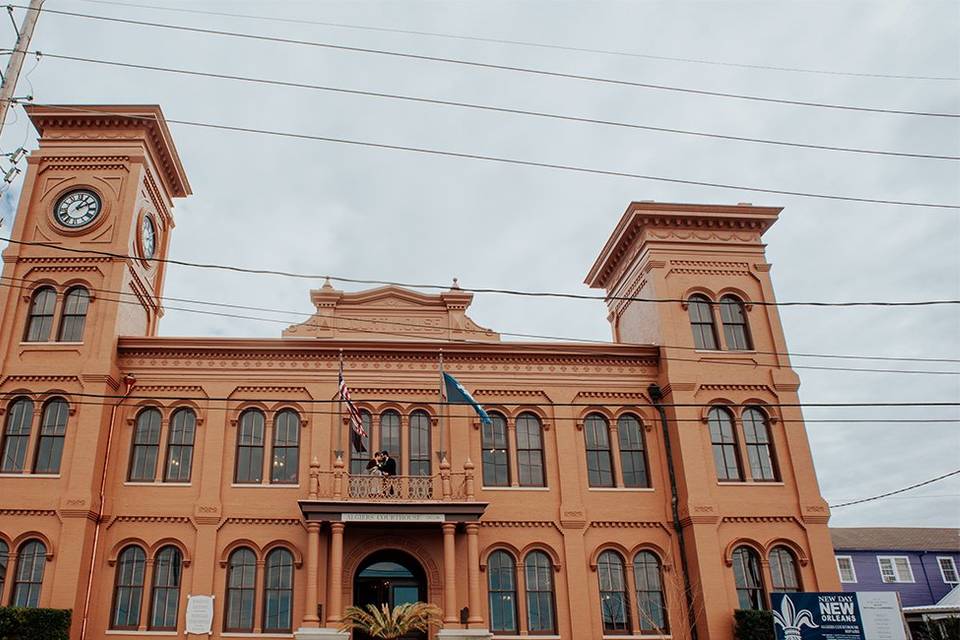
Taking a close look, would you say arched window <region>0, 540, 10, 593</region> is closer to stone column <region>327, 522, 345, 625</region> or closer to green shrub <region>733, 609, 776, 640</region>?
stone column <region>327, 522, 345, 625</region>

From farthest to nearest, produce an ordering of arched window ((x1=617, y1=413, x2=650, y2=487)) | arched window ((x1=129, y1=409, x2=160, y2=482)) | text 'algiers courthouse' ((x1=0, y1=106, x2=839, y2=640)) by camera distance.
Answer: arched window ((x1=617, y1=413, x2=650, y2=487)) → arched window ((x1=129, y1=409, x2=160, y2=482)) → text 'algiers courthouse' ((x1=0, y1=106, x2=839, y2=640))

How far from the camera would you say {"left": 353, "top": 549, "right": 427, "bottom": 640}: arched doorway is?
2136 centimetres

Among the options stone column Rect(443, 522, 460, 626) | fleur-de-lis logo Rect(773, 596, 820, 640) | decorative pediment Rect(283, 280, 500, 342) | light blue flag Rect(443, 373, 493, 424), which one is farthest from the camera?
decorative pediment Rect(283, 280, 500, 342)

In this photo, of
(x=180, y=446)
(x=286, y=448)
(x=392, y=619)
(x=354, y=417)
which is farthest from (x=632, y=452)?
(x=180, y=446)

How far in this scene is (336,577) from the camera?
19.7 meters

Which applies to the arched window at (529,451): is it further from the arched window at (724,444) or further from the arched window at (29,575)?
the arched window at (29,575)

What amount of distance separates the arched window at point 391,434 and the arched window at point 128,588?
23.5ft

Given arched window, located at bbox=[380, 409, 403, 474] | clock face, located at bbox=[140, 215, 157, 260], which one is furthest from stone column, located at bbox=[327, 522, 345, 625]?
clock face, located at bbox=[140, 215, 157, 260]

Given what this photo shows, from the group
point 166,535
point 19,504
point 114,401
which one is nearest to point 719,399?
point 166,535

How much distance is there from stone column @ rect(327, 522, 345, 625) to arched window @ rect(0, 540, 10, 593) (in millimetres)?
8372

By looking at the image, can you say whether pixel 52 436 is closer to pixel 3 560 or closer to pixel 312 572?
pixel 3 560

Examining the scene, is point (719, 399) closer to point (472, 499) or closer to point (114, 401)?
point (472, 499)

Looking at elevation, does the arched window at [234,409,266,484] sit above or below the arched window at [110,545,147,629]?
above

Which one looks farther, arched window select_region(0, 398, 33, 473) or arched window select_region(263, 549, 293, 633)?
arched window select_region(0, 398, 33, 473)
